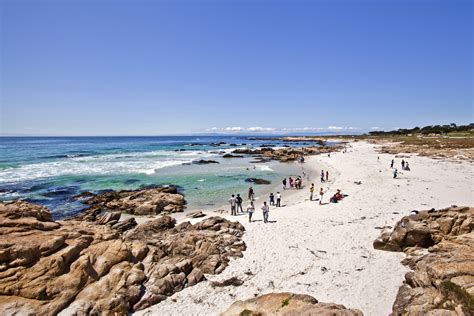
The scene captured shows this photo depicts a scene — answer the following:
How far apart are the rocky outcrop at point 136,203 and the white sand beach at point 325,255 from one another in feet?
20.8

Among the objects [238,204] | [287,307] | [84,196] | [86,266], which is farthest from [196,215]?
[84,196]

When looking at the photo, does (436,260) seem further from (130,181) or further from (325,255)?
(130,181)

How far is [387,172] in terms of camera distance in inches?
1315

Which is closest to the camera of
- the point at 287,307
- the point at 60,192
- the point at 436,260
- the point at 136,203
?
the point at 287,307

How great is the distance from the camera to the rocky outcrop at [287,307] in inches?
262

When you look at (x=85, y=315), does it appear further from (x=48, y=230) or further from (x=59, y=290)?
(x=48, y=230)

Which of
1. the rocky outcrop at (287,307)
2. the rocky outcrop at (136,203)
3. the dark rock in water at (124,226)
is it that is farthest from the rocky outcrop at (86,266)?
the rocky outcrop at (136,203)

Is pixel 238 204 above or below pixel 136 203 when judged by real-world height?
above

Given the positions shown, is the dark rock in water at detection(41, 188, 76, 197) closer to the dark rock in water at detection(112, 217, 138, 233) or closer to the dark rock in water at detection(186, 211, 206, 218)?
the dark rock in water at detection(112, 217, 138, 233)

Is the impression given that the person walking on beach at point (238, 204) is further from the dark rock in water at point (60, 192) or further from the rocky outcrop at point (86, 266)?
the dark rock in water at point (60, 192)

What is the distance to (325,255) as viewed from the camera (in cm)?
1271

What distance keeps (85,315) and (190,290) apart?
3584 mm

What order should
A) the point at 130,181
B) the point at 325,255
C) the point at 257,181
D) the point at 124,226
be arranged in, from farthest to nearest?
the point at 130,181
the point at 257,181
the point at 124,226
the point at 325,255

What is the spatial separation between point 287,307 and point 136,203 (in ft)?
61.4
